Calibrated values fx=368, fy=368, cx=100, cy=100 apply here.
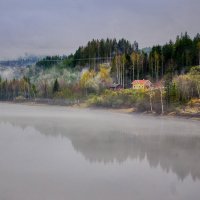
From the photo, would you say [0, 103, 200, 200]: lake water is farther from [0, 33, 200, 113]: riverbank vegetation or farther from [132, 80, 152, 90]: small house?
[132, 80, 152, 90]: small house

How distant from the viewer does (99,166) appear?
21.5 metres

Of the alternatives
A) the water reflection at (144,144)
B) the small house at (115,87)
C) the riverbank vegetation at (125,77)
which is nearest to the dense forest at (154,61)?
the riverbank vegetation at (125,77)

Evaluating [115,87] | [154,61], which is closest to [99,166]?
[115,87]

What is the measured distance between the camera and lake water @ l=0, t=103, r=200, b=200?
1645cm

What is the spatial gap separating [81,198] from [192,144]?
1680cm

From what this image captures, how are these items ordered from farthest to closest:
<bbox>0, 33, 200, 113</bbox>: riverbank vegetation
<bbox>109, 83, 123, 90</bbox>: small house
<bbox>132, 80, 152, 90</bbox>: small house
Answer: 1. <bbox>109, 83, 123, 90</bbox>: small house
2. <bbox>132, 80, 152, 90</bbox>: small house
3. <bbox>0, 33, 200, 113</bbox>: riverbank vegetation

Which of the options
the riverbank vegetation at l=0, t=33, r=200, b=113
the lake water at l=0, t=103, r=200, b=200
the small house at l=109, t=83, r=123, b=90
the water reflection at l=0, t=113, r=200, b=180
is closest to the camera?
the lake water at l=0, t=103, r=200, b=200

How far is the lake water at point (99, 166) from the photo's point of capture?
54.0ft

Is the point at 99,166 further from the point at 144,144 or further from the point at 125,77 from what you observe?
the point at 125,77

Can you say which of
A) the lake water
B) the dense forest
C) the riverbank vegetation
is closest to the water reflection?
the lake water

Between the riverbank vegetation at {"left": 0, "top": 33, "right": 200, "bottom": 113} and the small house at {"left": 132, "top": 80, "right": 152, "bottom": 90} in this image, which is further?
the small house at {"left": 132, "top": 80, "right": 152, "bottom": 90}

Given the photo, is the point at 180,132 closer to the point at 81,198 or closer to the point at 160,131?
the point at 160,131

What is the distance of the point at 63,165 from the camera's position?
2166 cm

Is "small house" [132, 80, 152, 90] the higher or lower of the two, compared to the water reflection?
higher
